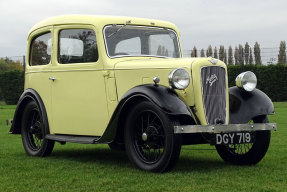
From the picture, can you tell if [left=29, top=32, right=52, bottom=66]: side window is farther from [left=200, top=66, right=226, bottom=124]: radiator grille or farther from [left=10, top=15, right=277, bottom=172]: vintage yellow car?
[left=200, top=66, right=226, bottom=124]: radiator grille

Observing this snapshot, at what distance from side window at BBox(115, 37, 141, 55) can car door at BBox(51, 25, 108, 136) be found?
13.1 inches

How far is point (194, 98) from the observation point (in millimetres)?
6102

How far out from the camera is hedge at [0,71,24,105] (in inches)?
1125

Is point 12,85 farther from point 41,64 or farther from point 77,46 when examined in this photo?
point 77,46

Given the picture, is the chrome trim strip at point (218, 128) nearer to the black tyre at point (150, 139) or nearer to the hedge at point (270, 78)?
the black tyre at point (150, 139)

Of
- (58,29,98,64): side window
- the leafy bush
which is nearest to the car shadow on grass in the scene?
(58,29,98,64): side window

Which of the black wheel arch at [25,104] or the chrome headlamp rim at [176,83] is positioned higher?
the chrome headlamp rim at [176,83]

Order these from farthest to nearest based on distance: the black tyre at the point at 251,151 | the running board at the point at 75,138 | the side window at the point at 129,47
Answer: the side window at the point at 129,47 → the running board at the point at 75,138 → the black tyre at the point at 251,151

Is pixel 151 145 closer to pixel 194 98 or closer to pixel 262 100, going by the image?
pixel 194 98

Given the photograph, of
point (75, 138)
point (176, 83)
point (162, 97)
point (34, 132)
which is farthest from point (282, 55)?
point (162, 97)

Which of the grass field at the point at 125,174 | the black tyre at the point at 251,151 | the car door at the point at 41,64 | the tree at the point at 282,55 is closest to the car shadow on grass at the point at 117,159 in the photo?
the grass field at the point at 125,174

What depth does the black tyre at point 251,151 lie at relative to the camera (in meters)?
6.58

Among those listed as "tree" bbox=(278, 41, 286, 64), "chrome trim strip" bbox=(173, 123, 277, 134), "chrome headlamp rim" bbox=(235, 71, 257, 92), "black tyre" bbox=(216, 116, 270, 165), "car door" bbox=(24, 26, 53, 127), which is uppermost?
"tree" bbox=(278, 41, 286, 64)

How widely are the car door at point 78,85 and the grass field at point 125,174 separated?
0.55 metres
